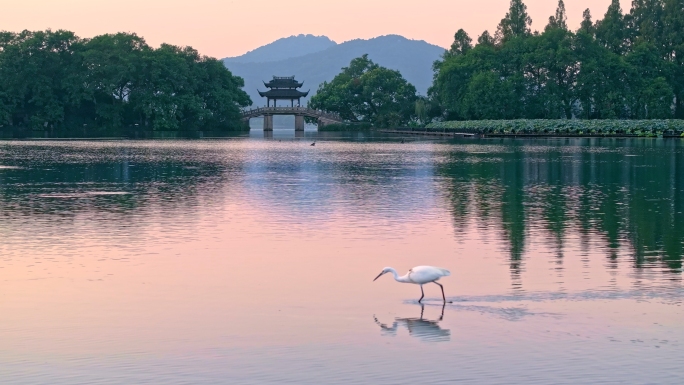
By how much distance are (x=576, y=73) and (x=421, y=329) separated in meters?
103

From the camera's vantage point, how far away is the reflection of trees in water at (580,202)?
19.8 meters

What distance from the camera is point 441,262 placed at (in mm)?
17656

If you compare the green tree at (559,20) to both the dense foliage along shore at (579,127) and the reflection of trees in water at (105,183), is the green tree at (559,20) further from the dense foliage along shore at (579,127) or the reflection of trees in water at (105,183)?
the reflection of trees in water at (105,183)

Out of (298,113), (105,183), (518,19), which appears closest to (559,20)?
(518,19)

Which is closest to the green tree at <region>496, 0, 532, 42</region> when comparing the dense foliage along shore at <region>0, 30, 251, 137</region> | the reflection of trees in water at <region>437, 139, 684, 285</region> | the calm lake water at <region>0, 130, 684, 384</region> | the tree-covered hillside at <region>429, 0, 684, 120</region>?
the tree-covered hillside at <region>429, 0, 684, 120</region>

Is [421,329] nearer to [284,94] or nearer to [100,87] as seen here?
[100,87]

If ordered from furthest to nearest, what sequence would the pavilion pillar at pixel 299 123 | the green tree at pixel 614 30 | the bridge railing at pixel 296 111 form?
1. the pavilion pillar at pixel 299 123
2. the bridge railing at pixel 296 111
3. the green tree at pixel 614 30

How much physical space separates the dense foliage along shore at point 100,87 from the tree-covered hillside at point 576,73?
1202 inches

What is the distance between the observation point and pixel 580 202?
28.8 m

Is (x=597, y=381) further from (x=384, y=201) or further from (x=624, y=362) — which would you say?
(x=384, y=201)

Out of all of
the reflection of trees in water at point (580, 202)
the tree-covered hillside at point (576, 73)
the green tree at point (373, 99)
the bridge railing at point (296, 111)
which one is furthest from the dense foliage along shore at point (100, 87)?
the reflection of trees in water at point (580, 202)

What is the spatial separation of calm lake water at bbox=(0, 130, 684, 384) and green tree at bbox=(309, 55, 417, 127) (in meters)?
102

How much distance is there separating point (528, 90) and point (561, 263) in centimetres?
9704

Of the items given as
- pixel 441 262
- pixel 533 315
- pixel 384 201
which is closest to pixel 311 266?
pixel 441 262
